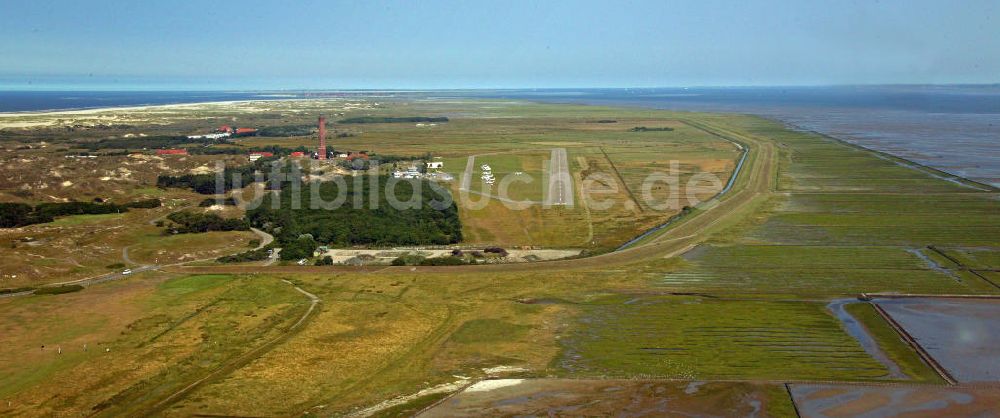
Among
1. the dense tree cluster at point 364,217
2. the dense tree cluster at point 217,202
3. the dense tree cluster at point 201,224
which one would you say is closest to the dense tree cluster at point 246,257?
the dense tree cluster at point 364,217

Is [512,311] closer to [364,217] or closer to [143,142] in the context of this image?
[364,217]

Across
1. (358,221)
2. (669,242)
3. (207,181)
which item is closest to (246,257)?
(358,221)

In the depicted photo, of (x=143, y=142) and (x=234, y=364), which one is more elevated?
(x=143, y=142)

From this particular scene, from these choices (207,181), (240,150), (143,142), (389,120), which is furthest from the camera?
Answer: (389,120)

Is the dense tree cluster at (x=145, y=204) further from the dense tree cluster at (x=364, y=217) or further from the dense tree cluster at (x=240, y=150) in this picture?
the dense tree cluster at (x=240, y=150)

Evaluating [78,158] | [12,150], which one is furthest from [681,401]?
[12,150]

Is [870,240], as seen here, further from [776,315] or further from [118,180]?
[118,180]

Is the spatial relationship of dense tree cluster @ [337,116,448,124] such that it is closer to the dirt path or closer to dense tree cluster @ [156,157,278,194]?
dense tree cluster @ [156,157,278,194]
